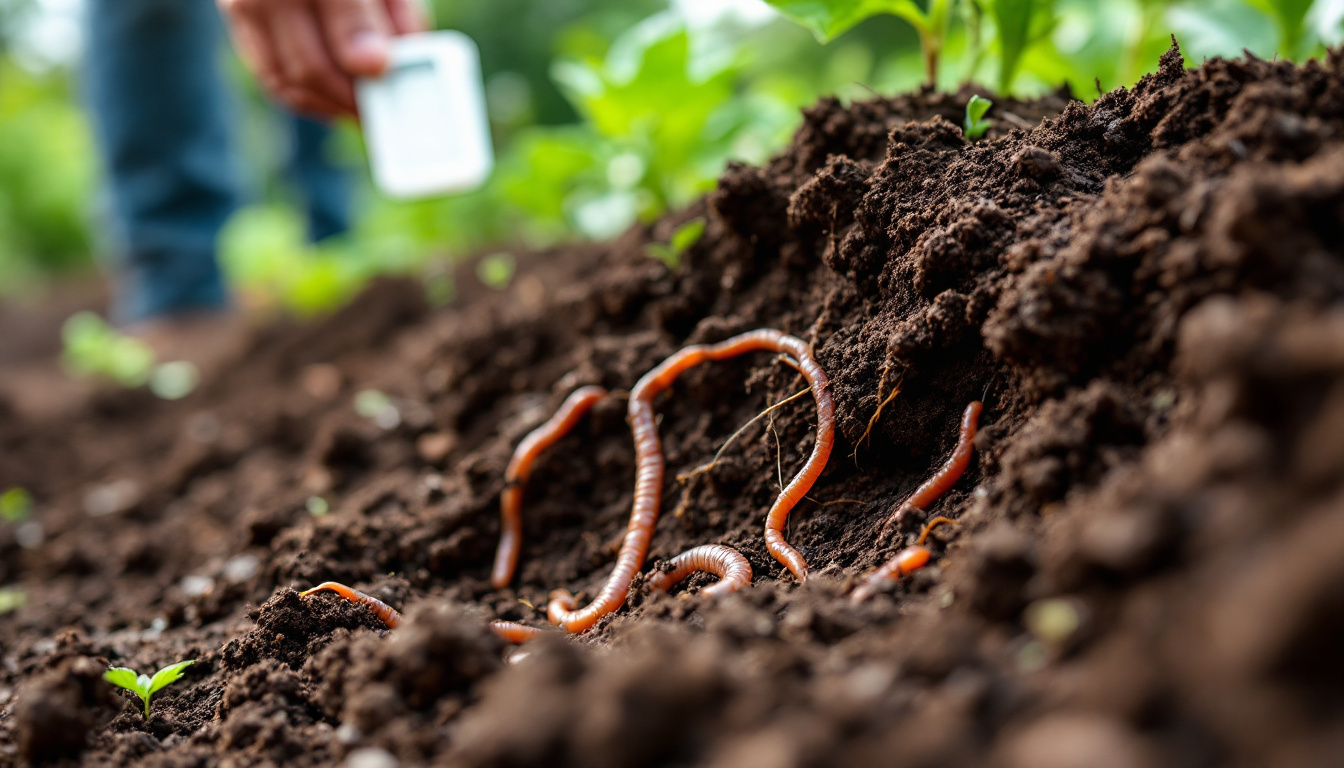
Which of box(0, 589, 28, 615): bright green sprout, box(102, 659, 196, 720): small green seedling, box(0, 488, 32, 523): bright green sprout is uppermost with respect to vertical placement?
box(102, 659, 196, 720): small green seedling

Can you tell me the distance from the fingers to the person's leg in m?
4.75

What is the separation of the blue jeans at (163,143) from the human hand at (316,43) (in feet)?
10.1

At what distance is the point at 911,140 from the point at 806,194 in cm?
40

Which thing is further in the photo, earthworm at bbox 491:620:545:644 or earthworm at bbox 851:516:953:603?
earthworm at bbox 491:620:545:644

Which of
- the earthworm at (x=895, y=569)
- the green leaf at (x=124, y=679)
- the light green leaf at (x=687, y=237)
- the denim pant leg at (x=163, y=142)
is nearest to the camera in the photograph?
the earthworm at (x=895, y=569)

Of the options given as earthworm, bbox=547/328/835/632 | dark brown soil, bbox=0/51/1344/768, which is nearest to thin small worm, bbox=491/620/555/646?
earthworm, bbox=547/328/835/632

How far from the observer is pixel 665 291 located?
397 cm

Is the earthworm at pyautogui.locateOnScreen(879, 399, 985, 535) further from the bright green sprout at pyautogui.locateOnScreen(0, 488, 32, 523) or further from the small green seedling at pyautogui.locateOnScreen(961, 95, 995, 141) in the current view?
the bright green sprout at pyautogui.locateOnScreen(0, 488, 32, 523)

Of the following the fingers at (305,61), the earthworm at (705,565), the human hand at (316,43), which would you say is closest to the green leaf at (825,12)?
the earthworm at (705,565)

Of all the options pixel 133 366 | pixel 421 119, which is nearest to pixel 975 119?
pixel 421 119

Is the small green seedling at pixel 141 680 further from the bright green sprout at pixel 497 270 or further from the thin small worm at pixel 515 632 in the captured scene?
the bright green sprout at pixel 497 270

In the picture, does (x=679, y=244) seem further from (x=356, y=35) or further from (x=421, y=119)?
(x=356, y=35)

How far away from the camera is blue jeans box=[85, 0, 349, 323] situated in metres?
8.45

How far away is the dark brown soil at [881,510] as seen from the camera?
4.42 feet
